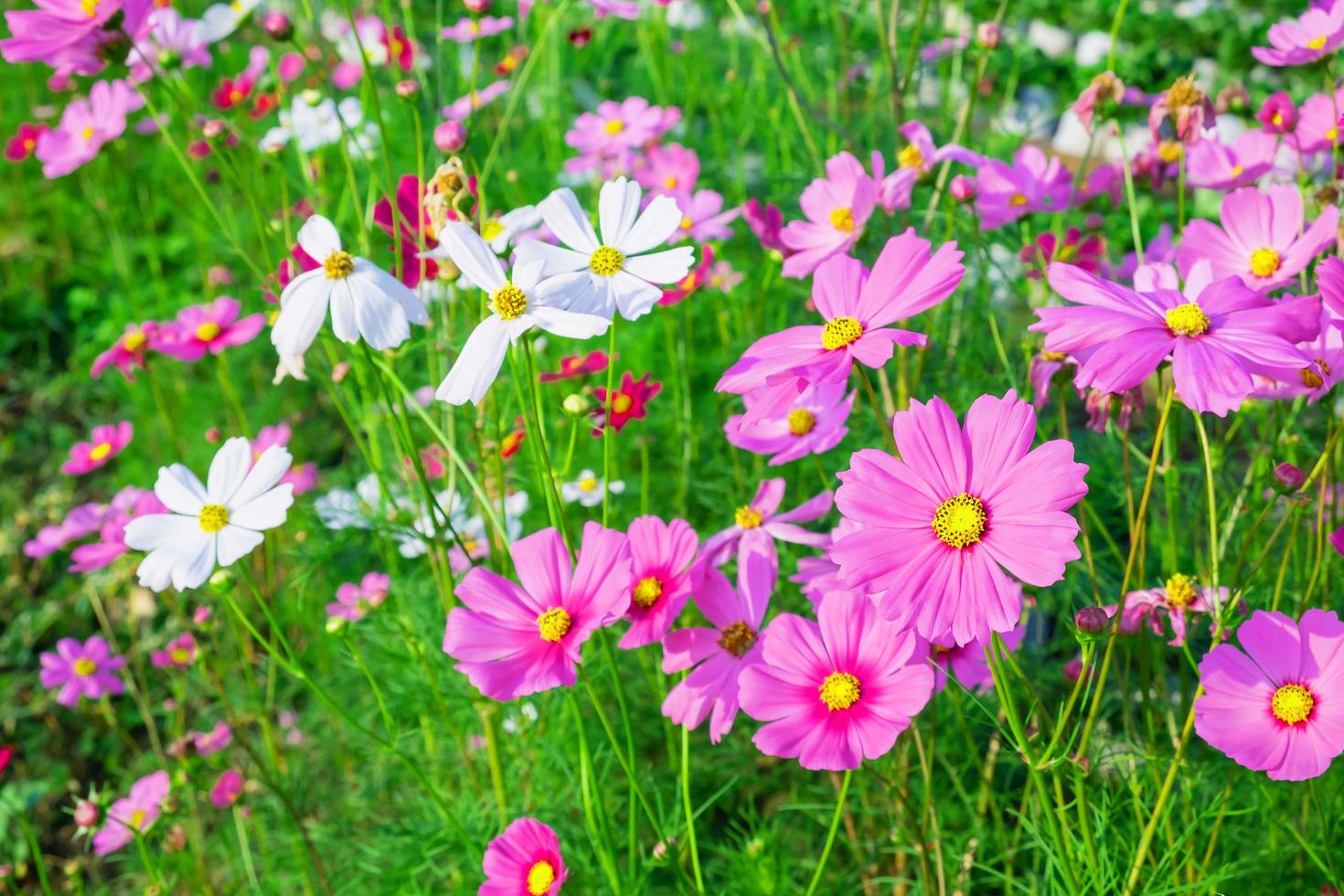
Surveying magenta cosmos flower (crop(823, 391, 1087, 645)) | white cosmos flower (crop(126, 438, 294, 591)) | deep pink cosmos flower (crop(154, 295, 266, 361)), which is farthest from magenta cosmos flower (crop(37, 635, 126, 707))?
magenta cosmos flower (crop(823, 391, 1087, 645))

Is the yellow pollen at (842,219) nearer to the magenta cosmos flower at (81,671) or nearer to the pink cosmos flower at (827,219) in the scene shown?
the pink cosmos flower at (827,219)

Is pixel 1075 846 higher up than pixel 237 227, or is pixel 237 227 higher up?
pixel 1075 846

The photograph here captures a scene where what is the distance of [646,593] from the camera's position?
0.86m

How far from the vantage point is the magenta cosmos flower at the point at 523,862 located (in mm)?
874

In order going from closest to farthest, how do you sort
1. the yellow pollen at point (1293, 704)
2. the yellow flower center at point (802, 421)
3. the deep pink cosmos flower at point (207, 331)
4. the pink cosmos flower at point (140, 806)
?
the yellow pollen at point (1293, 704), the yellow flower center at point (802, 421), the pink cosmos flower at point (140, 806), the deep pink cosmos flower at point (207, 331)

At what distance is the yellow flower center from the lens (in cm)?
108

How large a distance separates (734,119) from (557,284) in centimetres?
162

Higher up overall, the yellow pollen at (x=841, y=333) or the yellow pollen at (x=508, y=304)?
the yellow pollen at (x=508, y=304)

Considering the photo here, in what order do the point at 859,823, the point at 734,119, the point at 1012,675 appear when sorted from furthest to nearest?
the point at 734,119, the point at 859,823, the point at 1012,675

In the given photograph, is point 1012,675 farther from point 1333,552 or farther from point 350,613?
point 350,613

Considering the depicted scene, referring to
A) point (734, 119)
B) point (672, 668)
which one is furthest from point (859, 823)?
point (734, 119)

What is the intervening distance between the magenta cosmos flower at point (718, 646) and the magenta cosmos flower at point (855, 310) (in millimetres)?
179

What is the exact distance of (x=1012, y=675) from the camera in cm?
124

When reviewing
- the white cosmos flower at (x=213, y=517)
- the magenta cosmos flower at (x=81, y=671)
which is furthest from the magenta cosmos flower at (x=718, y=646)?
the magenta cosmos flower at (x=81, y=671)
